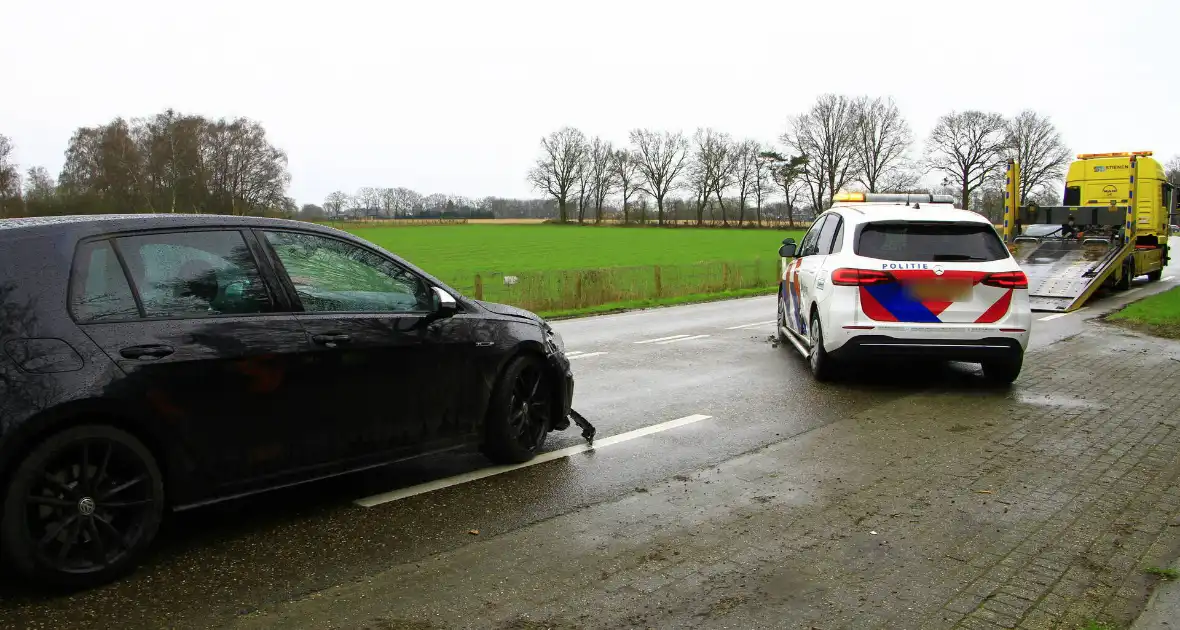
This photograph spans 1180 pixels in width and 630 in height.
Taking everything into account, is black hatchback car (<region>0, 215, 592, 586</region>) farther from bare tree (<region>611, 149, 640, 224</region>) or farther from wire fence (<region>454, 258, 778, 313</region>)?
bare tree (<region>611, 149, 640, 224</region>)

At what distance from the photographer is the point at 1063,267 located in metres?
18.7

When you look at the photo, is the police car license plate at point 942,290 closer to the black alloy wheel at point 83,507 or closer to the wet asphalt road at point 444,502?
the wet asphalt road at point 444,502

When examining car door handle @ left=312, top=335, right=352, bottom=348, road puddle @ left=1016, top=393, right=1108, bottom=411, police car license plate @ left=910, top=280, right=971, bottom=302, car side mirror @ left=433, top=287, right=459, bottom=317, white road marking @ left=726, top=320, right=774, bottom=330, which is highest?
car side mirror @ left=433, top=287, right=459, bottom=317

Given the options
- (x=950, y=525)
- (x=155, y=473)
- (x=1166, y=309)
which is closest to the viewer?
(x=155, y=473)

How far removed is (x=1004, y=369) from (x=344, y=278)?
6.74 meters

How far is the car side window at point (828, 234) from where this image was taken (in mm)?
9320

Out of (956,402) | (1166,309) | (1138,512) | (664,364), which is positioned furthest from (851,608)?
(1166,309)

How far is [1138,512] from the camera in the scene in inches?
192

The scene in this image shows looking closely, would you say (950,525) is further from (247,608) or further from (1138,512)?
(247,608)

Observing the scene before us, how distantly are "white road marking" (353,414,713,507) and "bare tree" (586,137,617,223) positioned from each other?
99.7 metres

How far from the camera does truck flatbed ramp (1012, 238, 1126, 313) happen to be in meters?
16.9

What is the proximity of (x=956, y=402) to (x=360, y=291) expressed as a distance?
5.58 metres

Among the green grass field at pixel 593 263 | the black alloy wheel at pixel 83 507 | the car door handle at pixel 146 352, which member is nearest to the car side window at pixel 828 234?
the green grass field at pixel 593 263

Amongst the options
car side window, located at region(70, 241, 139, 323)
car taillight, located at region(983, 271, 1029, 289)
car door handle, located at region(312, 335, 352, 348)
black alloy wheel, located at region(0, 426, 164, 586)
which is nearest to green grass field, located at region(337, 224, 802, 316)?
car door handle, located at region(312, 335, 352, 348)
